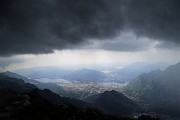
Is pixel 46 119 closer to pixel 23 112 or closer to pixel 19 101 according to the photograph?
pixel 23 112

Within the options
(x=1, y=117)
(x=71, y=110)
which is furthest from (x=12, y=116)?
(x=71, y=110)

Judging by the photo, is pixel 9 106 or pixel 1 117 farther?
pixel 9 106

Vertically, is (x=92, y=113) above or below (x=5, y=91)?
below

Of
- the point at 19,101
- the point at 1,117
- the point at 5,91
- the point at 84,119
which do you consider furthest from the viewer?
the point at 5,91

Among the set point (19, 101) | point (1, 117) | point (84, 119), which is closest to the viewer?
point (1, 117)

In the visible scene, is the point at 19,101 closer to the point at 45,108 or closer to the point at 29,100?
the point at 29,100

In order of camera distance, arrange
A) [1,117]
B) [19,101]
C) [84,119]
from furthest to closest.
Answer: [19,101] < [84,119] < [1,117]

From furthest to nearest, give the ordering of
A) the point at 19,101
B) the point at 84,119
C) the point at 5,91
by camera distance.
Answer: the point at 5,91, the point at 19,101, the point at 84,119

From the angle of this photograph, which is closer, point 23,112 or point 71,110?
point 23,112

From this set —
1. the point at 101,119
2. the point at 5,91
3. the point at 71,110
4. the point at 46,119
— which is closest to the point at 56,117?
the point at 46,119
